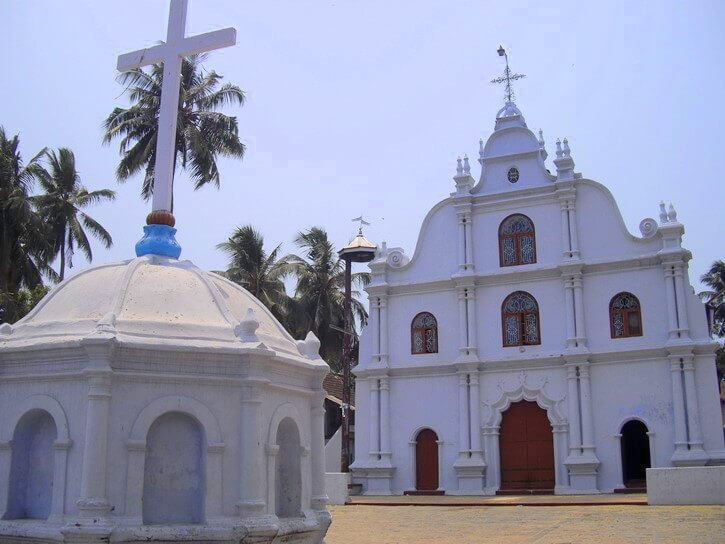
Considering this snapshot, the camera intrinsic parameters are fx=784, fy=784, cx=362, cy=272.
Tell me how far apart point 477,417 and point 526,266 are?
16.2ft

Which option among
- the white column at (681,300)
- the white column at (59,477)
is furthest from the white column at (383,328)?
the white column at (59,477)

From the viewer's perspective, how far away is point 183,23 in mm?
8570

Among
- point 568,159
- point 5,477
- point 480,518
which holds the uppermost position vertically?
point 568,159

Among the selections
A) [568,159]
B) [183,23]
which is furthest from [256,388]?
[568,159]

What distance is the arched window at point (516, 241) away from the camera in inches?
980

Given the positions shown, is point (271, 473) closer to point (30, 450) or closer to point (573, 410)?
point (30, 450)

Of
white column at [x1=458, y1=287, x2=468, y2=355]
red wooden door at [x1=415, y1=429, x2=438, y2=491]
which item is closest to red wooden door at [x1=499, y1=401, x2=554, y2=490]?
red wooden door at [x1=415, y1=429, x2=438, y2=491]

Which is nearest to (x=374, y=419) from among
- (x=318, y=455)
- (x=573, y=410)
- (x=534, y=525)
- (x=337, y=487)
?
(x=337, y=487)

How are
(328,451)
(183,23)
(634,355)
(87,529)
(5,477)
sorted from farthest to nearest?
(328,451)
(634,355)
(183,23)
(5,477)
(87,529)

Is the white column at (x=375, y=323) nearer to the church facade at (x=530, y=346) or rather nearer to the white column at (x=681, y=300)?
the church facade at (x=530, y=346)

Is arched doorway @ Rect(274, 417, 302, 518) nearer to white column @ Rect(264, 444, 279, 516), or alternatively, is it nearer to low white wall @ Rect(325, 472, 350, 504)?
white column @ Rect(264, 444, 279, 516)

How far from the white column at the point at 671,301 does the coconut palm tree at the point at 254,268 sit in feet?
50.4

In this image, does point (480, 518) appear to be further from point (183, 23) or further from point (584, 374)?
point (183, 23)

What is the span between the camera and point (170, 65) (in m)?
8.55
